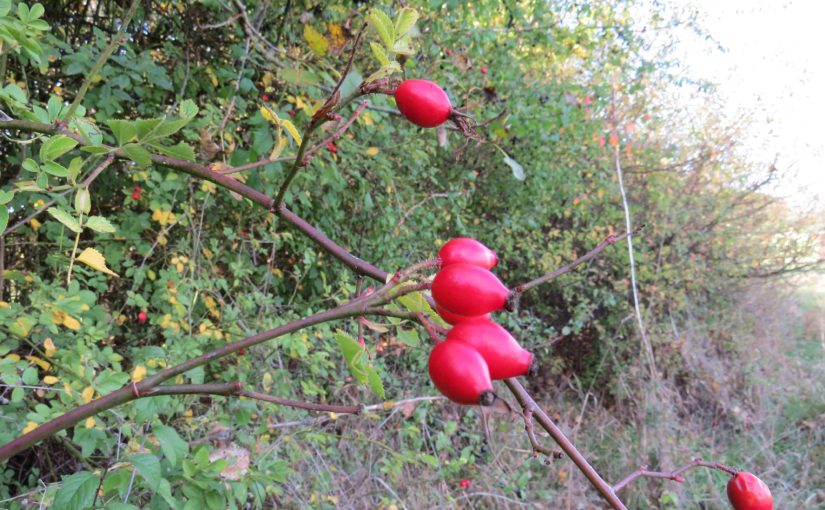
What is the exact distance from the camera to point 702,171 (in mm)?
4832

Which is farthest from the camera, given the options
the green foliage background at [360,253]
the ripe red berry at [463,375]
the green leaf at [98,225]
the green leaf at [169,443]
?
the green foliage background at [360,253]

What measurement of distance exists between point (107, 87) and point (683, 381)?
4042 mm

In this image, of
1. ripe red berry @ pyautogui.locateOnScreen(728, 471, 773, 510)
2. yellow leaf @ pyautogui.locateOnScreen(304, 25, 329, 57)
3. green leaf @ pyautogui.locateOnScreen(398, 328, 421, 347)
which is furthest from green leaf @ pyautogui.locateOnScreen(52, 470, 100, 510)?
yellow leaf @ pyautogui.locateOnScreen(304, 25, 329, 57)

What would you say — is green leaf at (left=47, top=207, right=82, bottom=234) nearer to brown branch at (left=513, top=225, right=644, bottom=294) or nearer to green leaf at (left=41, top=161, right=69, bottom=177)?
green leaf at (left=41, top=161, right=69, bottom=177)

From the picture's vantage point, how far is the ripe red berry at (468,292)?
44cm

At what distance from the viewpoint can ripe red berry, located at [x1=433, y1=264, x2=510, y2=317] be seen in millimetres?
443

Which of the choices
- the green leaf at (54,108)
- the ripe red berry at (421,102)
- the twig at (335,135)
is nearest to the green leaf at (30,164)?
the green leaf at (54,108)

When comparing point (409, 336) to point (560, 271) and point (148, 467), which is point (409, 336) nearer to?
point (560, 271)

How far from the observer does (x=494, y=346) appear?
0.44 m

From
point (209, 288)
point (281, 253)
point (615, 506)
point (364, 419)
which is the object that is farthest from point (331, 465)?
point (615, 506)

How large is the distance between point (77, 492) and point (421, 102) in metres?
0.61

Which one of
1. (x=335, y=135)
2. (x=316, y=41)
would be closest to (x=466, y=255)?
(x=335, y=135)

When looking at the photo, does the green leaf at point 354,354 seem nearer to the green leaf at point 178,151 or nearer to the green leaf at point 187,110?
the green leaf at point 178,151

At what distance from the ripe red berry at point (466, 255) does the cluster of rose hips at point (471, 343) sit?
0.03m
